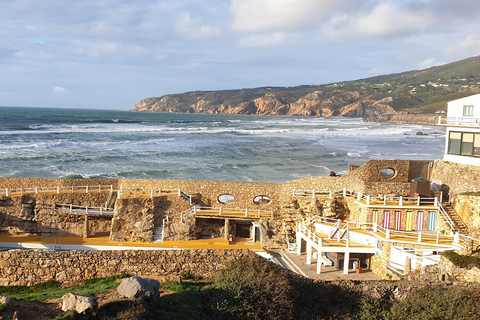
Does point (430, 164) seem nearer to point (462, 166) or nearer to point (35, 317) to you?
point (462, 166)

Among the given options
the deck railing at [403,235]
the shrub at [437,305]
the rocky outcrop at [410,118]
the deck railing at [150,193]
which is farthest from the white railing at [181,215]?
the rocky outcrop at [410,118]

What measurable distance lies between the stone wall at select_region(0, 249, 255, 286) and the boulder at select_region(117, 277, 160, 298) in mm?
2179

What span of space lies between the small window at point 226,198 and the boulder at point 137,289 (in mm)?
11358

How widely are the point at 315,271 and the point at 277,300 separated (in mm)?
5966

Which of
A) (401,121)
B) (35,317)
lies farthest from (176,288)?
(401,121)

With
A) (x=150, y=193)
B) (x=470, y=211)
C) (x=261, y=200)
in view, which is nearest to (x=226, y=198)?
(x=261, y=200)

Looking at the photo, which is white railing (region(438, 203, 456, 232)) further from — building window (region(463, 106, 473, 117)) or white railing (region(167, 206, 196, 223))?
white railing (region(167, 206, 196, 223))

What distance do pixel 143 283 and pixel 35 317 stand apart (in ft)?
7.01

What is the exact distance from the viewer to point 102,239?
19344 mm

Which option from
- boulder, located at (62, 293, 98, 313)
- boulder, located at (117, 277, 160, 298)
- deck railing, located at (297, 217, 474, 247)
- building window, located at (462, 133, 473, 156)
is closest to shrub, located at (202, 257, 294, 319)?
boulder, located at (117, 277, 160, 298)

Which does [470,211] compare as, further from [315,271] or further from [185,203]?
[185,203]

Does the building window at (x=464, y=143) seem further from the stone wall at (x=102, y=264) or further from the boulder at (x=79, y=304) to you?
the boulder at (x=79, y=304)

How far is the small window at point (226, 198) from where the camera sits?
20484 millimetres

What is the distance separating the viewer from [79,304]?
8070 millimetres
